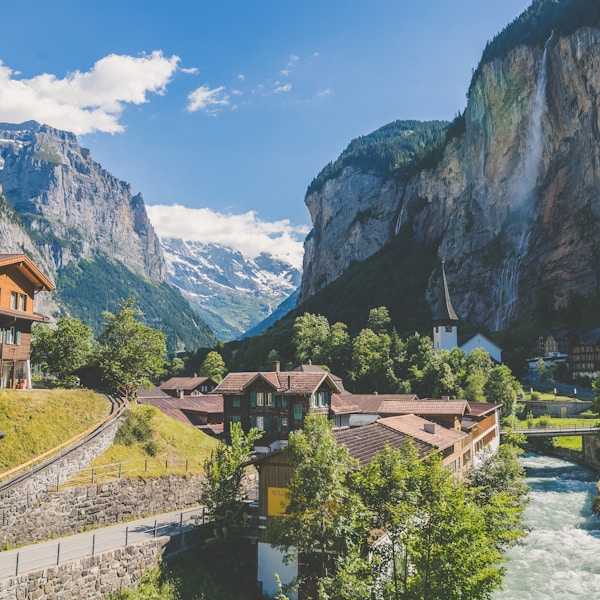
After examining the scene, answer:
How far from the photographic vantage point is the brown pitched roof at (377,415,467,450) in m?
40.9

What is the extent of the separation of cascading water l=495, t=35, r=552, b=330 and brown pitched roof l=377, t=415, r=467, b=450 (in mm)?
95868

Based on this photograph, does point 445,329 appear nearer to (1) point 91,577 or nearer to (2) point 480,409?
(2) point 480,409

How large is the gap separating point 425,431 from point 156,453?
2019 cm

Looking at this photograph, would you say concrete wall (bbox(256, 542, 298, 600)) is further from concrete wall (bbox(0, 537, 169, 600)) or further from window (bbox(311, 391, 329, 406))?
window (bbox(311, 391, 329, 406))

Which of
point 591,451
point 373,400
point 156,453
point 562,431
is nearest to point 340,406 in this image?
point 373,400

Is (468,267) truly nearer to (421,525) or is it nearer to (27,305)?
(27,305)

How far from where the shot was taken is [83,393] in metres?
39.3

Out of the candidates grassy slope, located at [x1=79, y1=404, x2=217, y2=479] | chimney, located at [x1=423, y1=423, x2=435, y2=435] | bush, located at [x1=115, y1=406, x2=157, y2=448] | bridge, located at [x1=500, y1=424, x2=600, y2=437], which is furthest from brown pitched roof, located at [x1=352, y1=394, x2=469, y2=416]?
bush, located at [x1=115, y1=406, x2=157, y2=448]

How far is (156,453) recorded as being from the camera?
127ft

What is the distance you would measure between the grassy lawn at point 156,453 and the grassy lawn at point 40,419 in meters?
2.45

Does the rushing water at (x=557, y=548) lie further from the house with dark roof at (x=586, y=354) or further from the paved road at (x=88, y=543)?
the house with dark roof at (x=586, y=354)

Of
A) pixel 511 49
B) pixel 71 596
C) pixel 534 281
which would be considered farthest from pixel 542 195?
pixel 71 596

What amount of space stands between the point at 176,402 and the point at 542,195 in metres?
104

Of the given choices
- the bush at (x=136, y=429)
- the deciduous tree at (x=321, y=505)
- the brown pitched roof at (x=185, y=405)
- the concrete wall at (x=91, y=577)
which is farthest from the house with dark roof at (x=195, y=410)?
the deciduous tree at (x=321, y=505)
